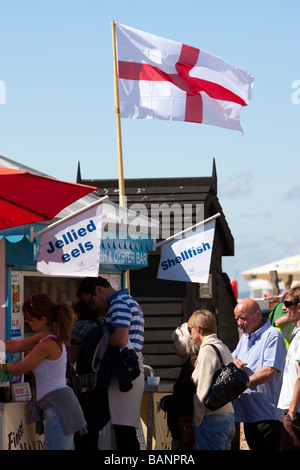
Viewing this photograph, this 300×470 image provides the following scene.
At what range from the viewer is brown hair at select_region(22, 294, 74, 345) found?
19.4 feet

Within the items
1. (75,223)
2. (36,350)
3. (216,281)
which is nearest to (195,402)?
(36,350)

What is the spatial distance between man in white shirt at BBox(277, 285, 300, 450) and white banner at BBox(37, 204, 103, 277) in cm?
185

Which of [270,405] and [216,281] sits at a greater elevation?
[216,281]

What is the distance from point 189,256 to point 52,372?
425 centimetres

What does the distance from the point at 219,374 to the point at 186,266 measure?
3540mm

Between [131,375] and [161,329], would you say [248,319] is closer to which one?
[131,375]

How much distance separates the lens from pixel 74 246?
7539 millimetres

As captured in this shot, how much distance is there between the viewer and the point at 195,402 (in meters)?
6.31

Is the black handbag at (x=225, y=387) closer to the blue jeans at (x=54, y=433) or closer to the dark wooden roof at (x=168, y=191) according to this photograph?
the blue jeans at (x=54, y=433)

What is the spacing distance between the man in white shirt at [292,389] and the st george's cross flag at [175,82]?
16.5 feet

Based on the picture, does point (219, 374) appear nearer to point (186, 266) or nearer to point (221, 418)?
point (221, 418)

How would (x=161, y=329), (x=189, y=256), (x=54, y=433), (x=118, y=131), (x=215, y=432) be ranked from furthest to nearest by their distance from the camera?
(x=161, y=329)
(x=118, y=131)
(x=189, y=256)
(x=215, y=432)
(x=54, y=433)

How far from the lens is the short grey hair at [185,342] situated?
6922 mm

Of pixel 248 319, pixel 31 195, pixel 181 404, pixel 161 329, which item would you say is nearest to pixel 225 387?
pixel 181 404
